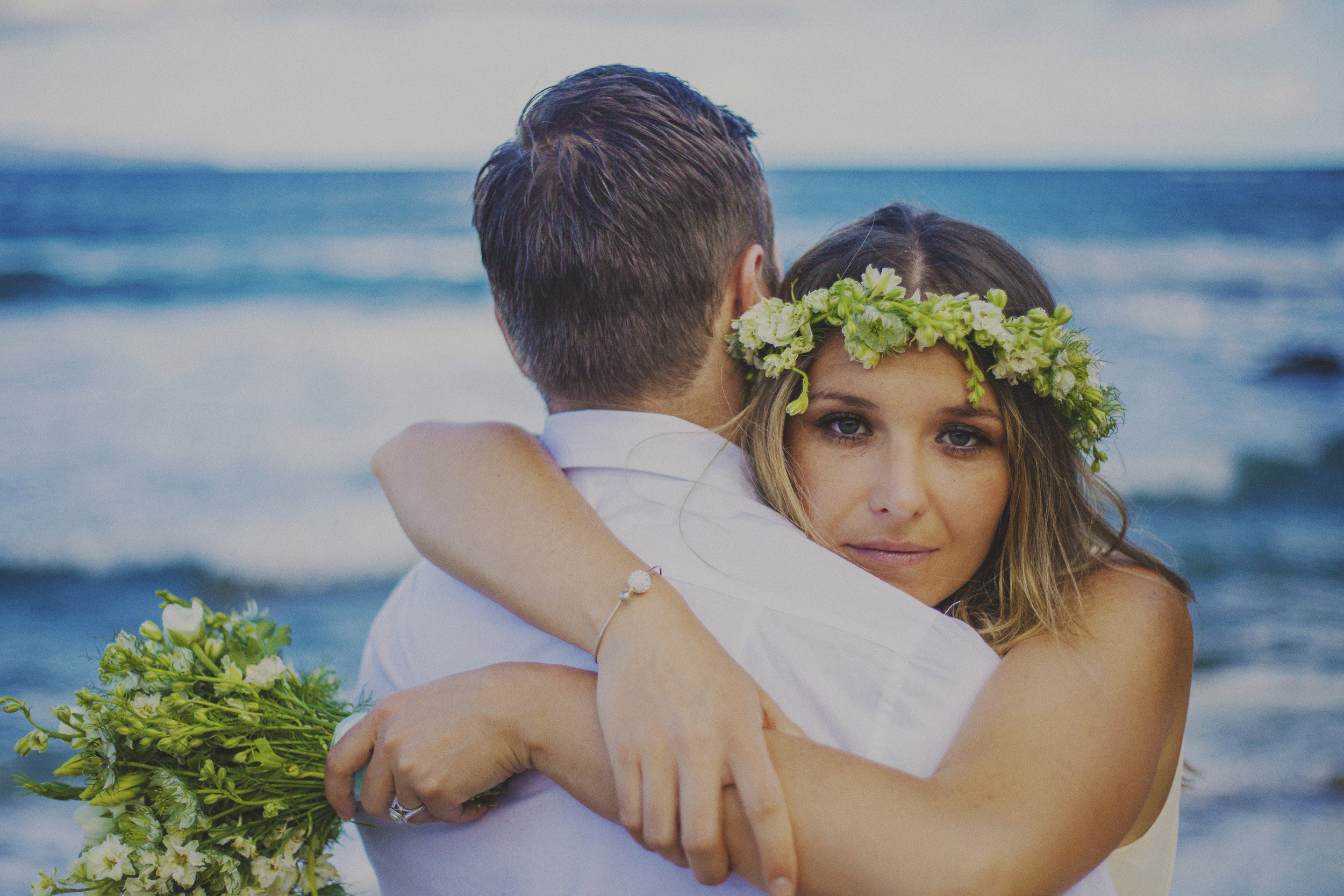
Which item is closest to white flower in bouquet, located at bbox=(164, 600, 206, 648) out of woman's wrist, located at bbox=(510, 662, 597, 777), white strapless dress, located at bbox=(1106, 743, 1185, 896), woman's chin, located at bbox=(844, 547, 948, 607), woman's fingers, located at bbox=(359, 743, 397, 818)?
woman's fingers, located at bbox=(359, 743, 397, 818)

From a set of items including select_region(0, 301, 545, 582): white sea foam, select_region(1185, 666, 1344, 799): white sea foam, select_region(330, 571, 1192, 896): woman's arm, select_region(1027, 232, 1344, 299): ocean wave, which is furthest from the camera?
select_region(1027, 232, 1344, 299): ocean wave

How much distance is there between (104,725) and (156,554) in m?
8.63

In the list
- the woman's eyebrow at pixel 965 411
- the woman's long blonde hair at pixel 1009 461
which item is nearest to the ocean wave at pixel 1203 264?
the woman's long blonde hair at pixel 1009 461

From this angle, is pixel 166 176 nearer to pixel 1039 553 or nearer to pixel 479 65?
pixel 479 65

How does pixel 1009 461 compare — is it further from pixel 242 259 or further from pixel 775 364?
pixel 242 259

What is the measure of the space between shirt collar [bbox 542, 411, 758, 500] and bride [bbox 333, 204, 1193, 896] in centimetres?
8

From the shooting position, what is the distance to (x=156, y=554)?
32.4 ft

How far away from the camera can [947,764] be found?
168 centimetres

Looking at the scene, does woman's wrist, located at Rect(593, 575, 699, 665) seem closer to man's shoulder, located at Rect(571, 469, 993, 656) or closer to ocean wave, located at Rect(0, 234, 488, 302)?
man's shoulder, located at Rect(571, 469, 993, 656)

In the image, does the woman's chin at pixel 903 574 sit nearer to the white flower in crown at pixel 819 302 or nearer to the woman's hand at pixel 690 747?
the white flower in crown at pixel 819 302

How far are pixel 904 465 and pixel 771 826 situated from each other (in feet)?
3.38

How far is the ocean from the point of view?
267 inches

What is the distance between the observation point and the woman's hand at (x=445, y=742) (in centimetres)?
187

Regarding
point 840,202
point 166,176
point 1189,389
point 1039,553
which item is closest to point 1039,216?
point 840,202
